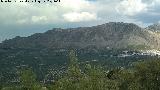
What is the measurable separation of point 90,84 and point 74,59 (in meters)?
9.47

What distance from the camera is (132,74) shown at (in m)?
149

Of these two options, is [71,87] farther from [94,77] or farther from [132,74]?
[132,74]

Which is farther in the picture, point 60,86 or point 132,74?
point 132,74

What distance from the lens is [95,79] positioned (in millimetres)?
98812

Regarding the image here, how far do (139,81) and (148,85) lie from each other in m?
4.21

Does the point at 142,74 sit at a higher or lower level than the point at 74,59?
lower

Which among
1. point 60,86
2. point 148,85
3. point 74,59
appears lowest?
point 148,85

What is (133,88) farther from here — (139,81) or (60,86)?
(60,86)

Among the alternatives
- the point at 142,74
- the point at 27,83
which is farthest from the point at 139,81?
the point at 27,83

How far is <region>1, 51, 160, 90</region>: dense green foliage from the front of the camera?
326 feet

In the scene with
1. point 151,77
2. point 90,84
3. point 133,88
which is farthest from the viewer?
point 151,77

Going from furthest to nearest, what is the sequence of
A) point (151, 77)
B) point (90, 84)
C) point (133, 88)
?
point (151, 77)
point (133, 88)
point (90, 84)

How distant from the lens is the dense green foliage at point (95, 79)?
326 feet

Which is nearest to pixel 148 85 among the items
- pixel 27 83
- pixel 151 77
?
pixel 151 77
